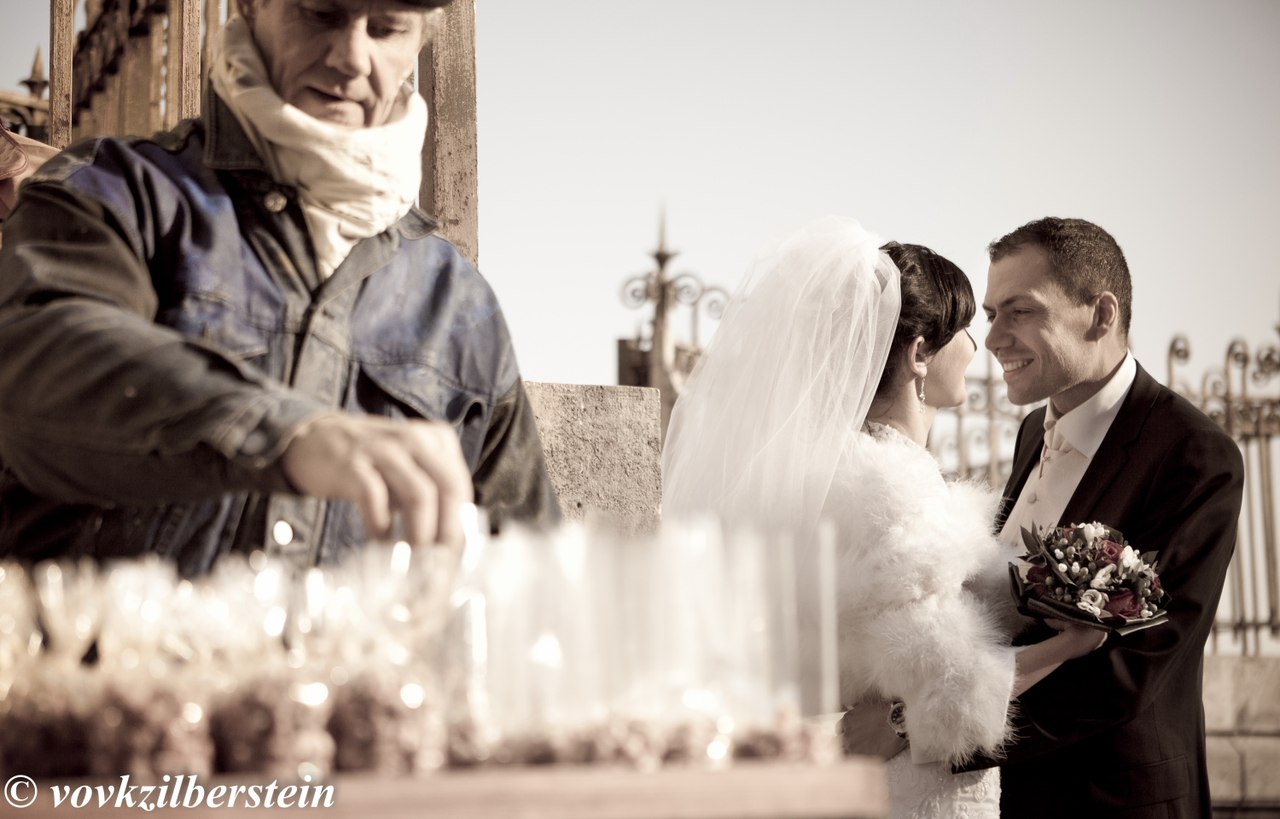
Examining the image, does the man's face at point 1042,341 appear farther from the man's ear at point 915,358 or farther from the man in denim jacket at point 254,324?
the man in denim jacket at point 254,324

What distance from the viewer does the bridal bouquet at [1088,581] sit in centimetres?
364

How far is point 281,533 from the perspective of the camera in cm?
177

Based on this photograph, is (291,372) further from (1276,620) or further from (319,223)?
(1276,620)

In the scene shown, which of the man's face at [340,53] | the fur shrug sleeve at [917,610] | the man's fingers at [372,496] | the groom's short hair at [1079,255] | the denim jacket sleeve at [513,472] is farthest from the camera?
the groom's short hair at [1079,255]

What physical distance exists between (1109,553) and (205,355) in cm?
278

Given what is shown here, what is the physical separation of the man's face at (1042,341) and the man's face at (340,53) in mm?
2959

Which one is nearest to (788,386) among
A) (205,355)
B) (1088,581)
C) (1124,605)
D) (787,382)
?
(787,382)

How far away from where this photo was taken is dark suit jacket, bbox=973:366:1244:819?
3854mm

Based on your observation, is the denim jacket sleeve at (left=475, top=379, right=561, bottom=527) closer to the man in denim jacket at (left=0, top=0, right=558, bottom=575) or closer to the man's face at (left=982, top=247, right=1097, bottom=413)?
the man in denim jacket at (left=0, top=0, right=558, bottom=575)

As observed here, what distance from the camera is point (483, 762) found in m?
1.31

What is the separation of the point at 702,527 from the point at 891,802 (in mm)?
2549

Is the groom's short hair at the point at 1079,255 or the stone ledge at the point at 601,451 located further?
the groom's short hair at the point at 1079,255

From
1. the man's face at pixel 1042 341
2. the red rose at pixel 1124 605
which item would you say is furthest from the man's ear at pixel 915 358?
the red rose at pixel 1124 605

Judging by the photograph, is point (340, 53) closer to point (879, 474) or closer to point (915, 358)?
point (879, 474)
